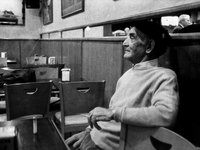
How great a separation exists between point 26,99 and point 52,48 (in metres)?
3.75

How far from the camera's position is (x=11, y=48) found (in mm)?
6316

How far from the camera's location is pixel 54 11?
638 centimetres

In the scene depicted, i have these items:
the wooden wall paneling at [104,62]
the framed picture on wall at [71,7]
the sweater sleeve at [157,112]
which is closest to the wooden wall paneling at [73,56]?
the wooden wall paneling at [104,62]

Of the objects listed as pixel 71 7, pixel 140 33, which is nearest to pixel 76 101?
pixel 140 33

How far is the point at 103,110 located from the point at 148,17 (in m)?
1.15

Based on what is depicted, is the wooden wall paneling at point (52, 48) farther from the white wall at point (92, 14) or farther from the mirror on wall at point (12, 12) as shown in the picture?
the mirror on wall at point (12, 12)

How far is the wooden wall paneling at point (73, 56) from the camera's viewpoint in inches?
161

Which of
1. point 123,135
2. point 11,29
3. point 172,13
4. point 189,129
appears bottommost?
point 189,129

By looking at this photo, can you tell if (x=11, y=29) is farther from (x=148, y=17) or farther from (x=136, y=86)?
(x=136, y=86)

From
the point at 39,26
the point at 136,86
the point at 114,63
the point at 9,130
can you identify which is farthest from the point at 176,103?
the point at 39,26

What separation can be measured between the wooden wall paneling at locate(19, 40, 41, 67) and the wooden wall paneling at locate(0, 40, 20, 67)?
94 millimetres

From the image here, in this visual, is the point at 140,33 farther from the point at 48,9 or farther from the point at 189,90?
the point at 48,9

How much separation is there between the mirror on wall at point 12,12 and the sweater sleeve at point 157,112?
7.73 metres

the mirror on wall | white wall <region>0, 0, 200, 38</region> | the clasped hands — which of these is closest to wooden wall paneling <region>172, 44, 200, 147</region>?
white wall <region>0, 0, 200, 38</region>
